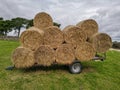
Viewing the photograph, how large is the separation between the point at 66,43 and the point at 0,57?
4.56m

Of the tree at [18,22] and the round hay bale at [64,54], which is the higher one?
the tree at [18,22]

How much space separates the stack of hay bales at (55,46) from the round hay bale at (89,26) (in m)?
0.34

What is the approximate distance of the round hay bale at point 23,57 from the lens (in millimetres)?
7133

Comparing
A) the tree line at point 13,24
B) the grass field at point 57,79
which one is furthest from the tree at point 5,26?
the grass field at point 57,79

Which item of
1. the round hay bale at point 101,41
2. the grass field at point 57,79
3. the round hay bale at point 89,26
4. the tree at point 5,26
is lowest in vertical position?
the grass field at point 57,79

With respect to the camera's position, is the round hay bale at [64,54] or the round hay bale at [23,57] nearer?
the round hay bale at [23,57]

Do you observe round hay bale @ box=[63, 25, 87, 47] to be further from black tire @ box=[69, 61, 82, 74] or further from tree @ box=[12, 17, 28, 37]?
tree @ box=[12, 17, 28, 37]

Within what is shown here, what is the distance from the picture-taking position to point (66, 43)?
24.9 ft

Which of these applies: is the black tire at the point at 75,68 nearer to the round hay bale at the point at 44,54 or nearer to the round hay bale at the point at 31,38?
the round hay bale at the point at 44,54

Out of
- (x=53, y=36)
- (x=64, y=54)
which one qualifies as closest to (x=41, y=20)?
(x=53, y=36)

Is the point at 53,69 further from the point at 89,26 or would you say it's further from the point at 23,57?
the point at 89,26

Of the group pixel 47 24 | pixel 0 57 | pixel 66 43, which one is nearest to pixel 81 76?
pixel 66 43

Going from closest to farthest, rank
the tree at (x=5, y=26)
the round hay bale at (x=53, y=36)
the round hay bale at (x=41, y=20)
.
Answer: the round hay bale at (x=53, y=36), the round hay bale at (x=41, y=20), the tree at (x=5, y=26)

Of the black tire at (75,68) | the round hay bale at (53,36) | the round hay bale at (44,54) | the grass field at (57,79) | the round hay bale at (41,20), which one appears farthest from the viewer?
the round hay bale at (41,20)
